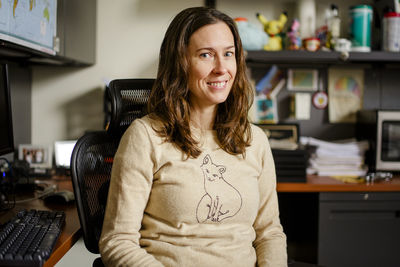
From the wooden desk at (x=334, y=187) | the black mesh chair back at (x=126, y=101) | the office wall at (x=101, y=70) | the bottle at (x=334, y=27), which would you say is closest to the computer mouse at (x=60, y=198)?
the black mesh chair back at (x=126, y=101)

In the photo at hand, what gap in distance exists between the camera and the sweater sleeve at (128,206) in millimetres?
1085

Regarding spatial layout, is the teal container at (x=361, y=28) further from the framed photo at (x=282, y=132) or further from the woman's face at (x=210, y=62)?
the woman's face at (x=210, y=62)

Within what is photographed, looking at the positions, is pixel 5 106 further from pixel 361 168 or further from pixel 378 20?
pixel 378 20

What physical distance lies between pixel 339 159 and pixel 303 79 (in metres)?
0.55

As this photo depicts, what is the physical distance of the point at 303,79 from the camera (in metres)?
2.43

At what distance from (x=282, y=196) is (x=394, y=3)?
126 cm

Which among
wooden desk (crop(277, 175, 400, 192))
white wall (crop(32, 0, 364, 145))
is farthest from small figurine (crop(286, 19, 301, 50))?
wooden desk (crop(277, 175, 400, 192))

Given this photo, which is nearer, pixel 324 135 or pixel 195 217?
pixel 195 217

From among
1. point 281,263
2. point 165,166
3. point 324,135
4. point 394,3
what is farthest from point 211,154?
point 394,3

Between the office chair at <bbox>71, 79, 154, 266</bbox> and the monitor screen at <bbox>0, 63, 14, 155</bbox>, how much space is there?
0.48 m

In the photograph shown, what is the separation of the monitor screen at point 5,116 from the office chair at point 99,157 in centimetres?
48

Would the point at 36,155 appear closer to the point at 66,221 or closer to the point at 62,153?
the point at 62,153

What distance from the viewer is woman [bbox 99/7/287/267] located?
1.12 meters

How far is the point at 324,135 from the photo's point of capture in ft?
8.05
